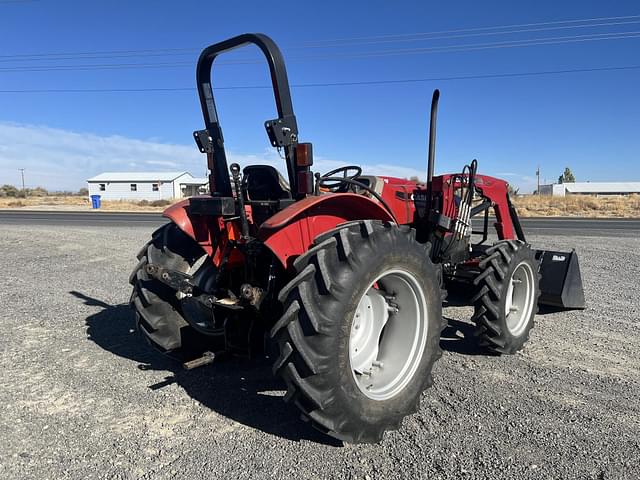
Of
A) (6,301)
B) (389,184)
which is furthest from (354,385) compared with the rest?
(6,301)

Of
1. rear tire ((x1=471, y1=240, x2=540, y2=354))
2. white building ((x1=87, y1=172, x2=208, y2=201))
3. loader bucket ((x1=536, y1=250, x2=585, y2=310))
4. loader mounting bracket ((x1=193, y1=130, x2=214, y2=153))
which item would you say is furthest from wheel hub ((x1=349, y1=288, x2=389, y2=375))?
white building ((x1=87, y1=172, x2=208, y2=201))

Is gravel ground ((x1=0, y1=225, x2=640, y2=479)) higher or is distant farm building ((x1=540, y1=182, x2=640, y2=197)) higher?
distant farm building ((x1=540, y1=182, x2=640, y2=197))

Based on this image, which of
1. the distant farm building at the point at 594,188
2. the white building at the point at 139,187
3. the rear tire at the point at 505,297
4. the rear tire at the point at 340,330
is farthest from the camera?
the distant farm building at the point at 594,188

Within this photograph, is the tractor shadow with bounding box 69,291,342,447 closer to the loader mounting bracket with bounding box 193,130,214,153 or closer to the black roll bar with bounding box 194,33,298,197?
the black roll bar with bounding box 194,33,298,197

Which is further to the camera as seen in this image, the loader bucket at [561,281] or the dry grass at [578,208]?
the dry grass at [578,208]

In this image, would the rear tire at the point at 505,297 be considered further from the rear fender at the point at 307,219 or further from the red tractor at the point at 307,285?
the rear fender at the point at 307,219

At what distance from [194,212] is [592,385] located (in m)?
3.35

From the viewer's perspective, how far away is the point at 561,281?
5.54m

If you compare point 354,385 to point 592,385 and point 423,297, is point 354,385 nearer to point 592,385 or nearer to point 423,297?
point 423,297

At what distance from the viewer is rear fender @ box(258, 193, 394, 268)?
2.79 meters

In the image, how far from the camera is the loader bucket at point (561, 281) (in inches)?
217

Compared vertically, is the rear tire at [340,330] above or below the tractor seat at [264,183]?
below

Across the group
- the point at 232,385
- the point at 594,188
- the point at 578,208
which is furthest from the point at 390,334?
the point at 594,188

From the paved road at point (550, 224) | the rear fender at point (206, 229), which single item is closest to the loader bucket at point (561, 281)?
the rear fender at point (206, 229)
